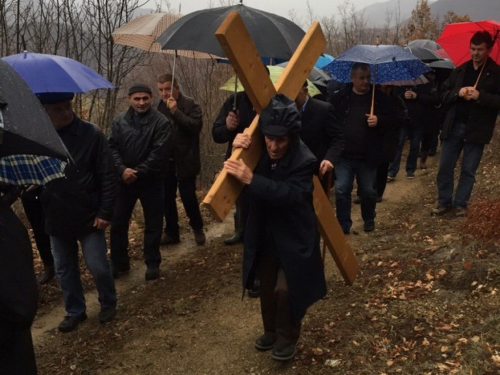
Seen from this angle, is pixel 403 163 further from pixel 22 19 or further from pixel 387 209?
pixel 22 19

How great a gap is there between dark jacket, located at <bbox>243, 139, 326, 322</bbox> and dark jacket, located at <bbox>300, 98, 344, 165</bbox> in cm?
147

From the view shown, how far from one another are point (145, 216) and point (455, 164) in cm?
372

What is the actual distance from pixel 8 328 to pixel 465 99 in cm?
507

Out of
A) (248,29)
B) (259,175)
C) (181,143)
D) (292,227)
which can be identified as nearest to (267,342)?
(292,227)

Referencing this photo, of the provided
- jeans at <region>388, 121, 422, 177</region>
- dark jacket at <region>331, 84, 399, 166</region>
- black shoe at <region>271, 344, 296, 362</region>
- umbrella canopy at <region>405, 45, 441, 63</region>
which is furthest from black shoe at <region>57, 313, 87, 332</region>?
umbrella canopy at <region>405, 45, 441, 63</region>

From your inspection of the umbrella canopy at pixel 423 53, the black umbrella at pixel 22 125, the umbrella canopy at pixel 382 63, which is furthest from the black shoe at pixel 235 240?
the umbrella canopy at pixel 423 53

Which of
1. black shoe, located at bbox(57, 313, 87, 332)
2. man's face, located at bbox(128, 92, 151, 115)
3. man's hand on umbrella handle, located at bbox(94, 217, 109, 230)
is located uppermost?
man's face, located at bbox(128, 92, 151, 115)

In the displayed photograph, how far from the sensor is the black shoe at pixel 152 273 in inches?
203

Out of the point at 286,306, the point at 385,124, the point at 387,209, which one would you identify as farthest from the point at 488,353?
the point at 387,209

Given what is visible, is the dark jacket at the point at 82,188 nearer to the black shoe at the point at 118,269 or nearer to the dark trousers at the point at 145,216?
the dark trousers at the point at 145,216

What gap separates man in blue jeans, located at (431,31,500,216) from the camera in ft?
17.5

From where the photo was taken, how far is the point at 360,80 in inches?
217

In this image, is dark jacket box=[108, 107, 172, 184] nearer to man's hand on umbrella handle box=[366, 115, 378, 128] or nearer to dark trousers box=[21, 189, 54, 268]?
dark trousers box=[21, 189, 54, 268]

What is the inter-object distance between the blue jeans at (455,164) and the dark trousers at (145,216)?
3404 millimetres
